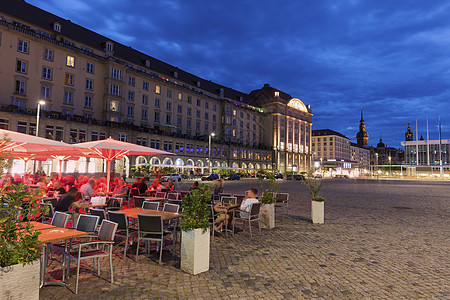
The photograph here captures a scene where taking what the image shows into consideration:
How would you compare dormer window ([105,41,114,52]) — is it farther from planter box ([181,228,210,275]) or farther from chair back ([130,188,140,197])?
planter box ([181,228,210,275])

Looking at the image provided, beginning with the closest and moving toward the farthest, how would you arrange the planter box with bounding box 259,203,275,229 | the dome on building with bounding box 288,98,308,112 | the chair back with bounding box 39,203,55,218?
the chair back with bounding box 39,203,55,218
the planter box with bounding box 259,203,275,229
the dome on building with bounding box 288,98,308,112

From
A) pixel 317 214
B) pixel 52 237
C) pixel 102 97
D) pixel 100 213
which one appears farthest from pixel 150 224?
pixel 102 97

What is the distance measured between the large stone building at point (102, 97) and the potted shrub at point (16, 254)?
42.0 m

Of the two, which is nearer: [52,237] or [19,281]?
[19,281]

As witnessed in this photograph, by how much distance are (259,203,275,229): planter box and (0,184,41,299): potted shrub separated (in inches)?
292

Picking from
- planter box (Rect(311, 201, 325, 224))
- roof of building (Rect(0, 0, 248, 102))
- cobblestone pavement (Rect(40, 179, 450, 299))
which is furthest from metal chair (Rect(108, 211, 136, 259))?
roof of building (Rect(0, 0, 248, 102))

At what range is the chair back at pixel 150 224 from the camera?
6.25 meters

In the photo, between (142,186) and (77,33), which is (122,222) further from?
(77,33)

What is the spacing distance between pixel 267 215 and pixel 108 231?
594 centimetres

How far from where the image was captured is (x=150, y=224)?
6344mm

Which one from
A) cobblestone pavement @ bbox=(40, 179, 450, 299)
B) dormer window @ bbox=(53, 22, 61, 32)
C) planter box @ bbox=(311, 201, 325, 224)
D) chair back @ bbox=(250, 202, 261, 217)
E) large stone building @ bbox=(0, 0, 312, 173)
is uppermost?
dormer window @ bbox=(53, 22, 61, 32)

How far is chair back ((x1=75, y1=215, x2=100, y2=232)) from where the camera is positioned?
555 cm

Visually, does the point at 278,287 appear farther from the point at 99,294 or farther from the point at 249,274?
the point at 99,294

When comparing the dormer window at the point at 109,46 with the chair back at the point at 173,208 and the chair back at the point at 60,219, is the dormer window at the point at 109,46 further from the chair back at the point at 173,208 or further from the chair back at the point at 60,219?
the chair back at the point at 60,219
